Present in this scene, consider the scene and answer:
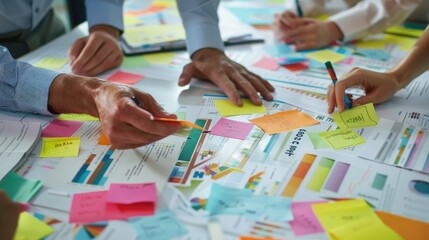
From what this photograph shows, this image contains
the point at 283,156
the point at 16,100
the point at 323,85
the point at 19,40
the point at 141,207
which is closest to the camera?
the point at 141,207

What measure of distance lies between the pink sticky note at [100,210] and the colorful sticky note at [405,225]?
1.29 ft

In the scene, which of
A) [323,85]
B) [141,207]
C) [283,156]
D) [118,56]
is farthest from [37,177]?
[323,85]

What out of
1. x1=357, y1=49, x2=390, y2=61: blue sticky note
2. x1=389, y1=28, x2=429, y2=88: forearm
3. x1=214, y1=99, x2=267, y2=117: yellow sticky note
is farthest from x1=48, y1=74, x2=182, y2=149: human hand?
x1=357, y1=49, x2=390, y2=61: blue sticky note

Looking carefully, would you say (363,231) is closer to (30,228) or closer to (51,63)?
(30,228)

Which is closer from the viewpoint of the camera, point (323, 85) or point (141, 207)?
point (141, 207)

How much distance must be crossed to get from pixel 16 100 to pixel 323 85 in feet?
2.68

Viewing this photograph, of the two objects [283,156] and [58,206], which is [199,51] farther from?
[58,206]

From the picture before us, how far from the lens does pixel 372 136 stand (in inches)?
39.2

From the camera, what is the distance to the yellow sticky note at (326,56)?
4.76ft

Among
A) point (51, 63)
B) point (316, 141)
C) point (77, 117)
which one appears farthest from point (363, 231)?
point (51, 63)

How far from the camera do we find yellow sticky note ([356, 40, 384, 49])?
1559 mm

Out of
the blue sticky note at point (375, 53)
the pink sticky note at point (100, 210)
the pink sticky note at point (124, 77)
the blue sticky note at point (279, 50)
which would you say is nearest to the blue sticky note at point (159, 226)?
the pink sticky note at point (100, 210)

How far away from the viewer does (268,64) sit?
1.42 metres

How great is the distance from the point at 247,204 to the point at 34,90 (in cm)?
62
